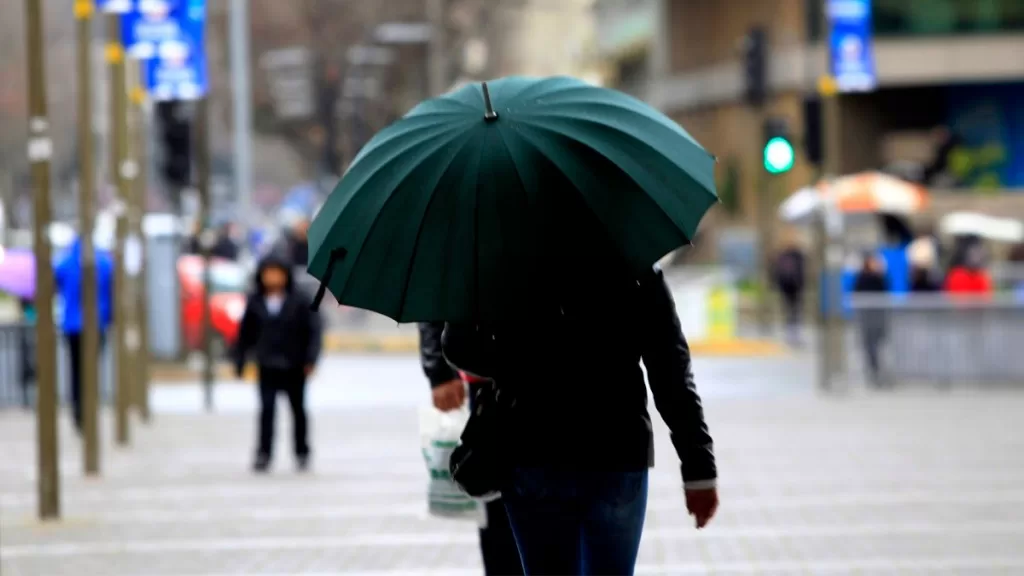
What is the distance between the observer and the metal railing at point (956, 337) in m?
24.9

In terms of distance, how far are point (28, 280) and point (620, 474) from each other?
62.3 feet

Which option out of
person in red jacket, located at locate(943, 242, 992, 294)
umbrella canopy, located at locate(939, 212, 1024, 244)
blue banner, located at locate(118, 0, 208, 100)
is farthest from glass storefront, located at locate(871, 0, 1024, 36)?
blue banner, located at locate(118, 0, 208, 100)

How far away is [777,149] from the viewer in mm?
23797

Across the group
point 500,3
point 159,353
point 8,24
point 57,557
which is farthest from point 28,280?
point 500,3

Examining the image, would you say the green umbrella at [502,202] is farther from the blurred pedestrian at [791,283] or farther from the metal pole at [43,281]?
the blurred pedestrian at [791,283]

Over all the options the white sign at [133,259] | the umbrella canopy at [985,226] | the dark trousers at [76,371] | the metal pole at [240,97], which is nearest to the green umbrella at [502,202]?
the dark trousers at [76,371]

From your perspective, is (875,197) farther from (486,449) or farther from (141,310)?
(486,449)

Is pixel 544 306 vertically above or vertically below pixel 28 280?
above

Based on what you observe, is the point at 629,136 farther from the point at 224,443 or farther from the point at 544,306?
the point at 224,443

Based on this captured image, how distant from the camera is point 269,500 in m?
14.1

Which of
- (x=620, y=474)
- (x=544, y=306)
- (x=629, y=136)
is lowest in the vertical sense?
(x=620, y=474)

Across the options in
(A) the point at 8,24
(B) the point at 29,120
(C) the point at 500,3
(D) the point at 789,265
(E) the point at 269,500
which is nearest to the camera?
(B) the point at 29,120

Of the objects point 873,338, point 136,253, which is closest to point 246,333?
point 136,253

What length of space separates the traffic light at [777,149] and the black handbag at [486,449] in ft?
59.8
